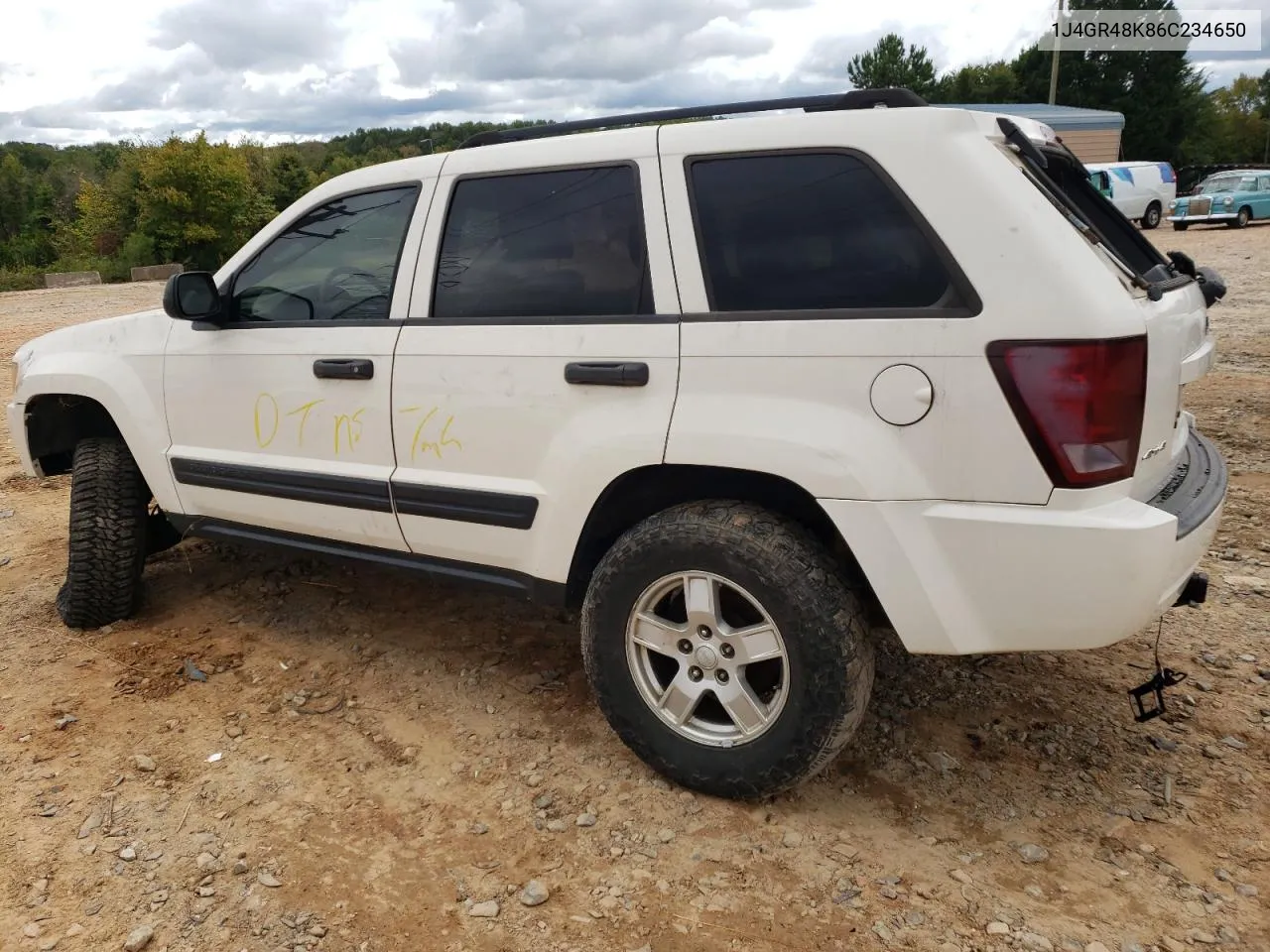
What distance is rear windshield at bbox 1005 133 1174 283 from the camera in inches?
96.8

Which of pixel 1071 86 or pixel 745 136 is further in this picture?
pixel 1071 86

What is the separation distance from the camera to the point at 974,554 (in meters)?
2.28

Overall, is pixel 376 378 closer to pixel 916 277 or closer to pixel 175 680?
pixel 175 680

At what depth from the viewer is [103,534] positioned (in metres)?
3.99

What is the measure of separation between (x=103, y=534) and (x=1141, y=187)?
95.9ft

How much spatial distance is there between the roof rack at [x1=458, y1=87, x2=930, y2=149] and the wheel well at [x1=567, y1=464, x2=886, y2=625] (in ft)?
3.63

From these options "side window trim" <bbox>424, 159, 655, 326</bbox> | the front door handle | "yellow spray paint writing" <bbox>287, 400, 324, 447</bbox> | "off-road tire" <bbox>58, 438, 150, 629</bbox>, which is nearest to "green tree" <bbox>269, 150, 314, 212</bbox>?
"off-road tire" <bbox>58, 438, 150, 629</bbox>

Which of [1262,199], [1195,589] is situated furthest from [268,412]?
[1262,199]

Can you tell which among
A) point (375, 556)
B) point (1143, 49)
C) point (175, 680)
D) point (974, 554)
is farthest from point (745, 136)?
point (1143, 49)

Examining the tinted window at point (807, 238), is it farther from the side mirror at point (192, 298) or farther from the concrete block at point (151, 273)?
the concrete block at point (151, 273)

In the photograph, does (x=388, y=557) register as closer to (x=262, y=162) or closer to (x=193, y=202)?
(x=193, y=202)

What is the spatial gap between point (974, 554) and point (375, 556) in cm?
211

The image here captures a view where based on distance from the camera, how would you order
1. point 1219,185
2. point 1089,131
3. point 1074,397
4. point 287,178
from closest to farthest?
1. point 1074,397
2. point 1219,185
3. point 1089,131
4. point 287,178

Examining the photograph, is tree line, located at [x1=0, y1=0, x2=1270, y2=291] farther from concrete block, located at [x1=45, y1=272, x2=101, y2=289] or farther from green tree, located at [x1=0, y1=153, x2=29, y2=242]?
concrete block, located at [x1=45, y1=272, x2=101, y2=289]
